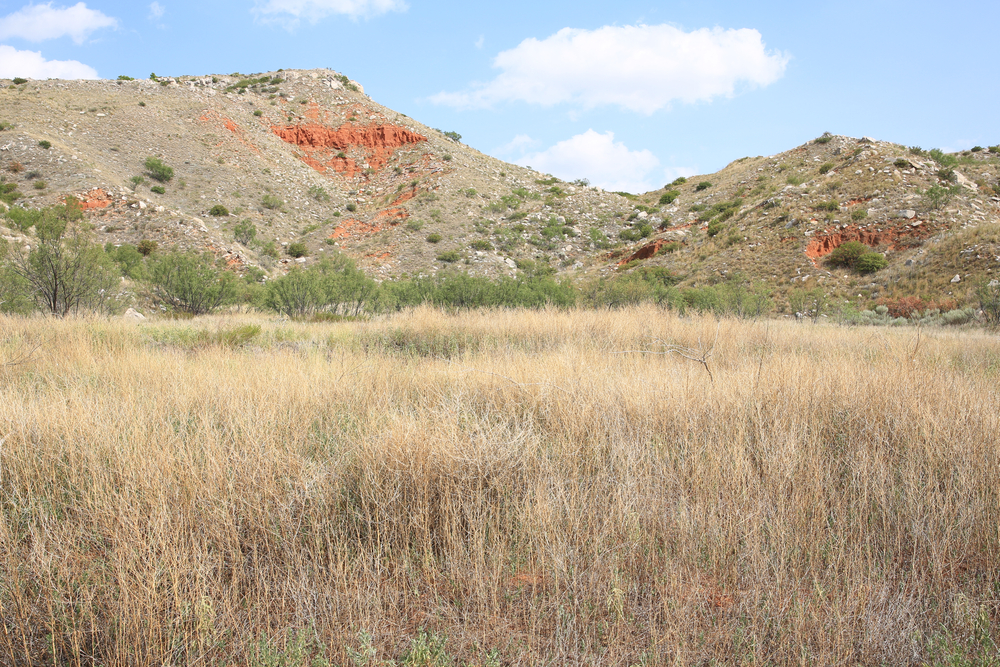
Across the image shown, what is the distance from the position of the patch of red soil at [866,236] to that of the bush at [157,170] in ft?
123

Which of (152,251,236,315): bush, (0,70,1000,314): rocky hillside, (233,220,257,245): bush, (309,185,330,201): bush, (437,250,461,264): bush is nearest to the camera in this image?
(152,251,236,315): bush

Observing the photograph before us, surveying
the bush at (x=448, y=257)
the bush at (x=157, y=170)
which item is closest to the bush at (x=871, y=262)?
the bush at (x=448, y=257)

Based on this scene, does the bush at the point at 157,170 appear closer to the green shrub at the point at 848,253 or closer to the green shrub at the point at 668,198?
the green shrub at the point at 668,198

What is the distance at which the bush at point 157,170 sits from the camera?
1235 inches

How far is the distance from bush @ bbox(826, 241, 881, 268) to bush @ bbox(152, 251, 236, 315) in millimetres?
24851

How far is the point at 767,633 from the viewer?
2141mm

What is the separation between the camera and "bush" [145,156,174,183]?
3138cm

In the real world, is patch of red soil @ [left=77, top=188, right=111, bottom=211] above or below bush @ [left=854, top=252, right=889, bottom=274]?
above

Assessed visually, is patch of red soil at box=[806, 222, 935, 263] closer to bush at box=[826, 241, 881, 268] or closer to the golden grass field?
bush at box=[826, 241, 881, 268]

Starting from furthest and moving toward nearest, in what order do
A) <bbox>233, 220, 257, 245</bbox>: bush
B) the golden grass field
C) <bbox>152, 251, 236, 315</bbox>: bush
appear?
<bbox>233, 220, 257, 245</bbox>: bush
<bbox>152, 251, 236, 315</bbox>: bush
the golden grass field

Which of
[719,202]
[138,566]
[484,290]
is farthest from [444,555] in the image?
[719,202]

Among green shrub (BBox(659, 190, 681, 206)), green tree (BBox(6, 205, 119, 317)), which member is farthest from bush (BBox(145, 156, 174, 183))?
green shrub (BBox(659, 190, 681, 206))

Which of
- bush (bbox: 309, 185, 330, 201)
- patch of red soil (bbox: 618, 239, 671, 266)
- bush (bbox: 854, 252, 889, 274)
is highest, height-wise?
bush (bbox: 309, 185, 330, 201)

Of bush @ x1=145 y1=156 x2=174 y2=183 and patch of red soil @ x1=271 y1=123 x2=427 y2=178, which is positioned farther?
patch of red soil @ x1=271 y1=123 x2=427 y2=178
